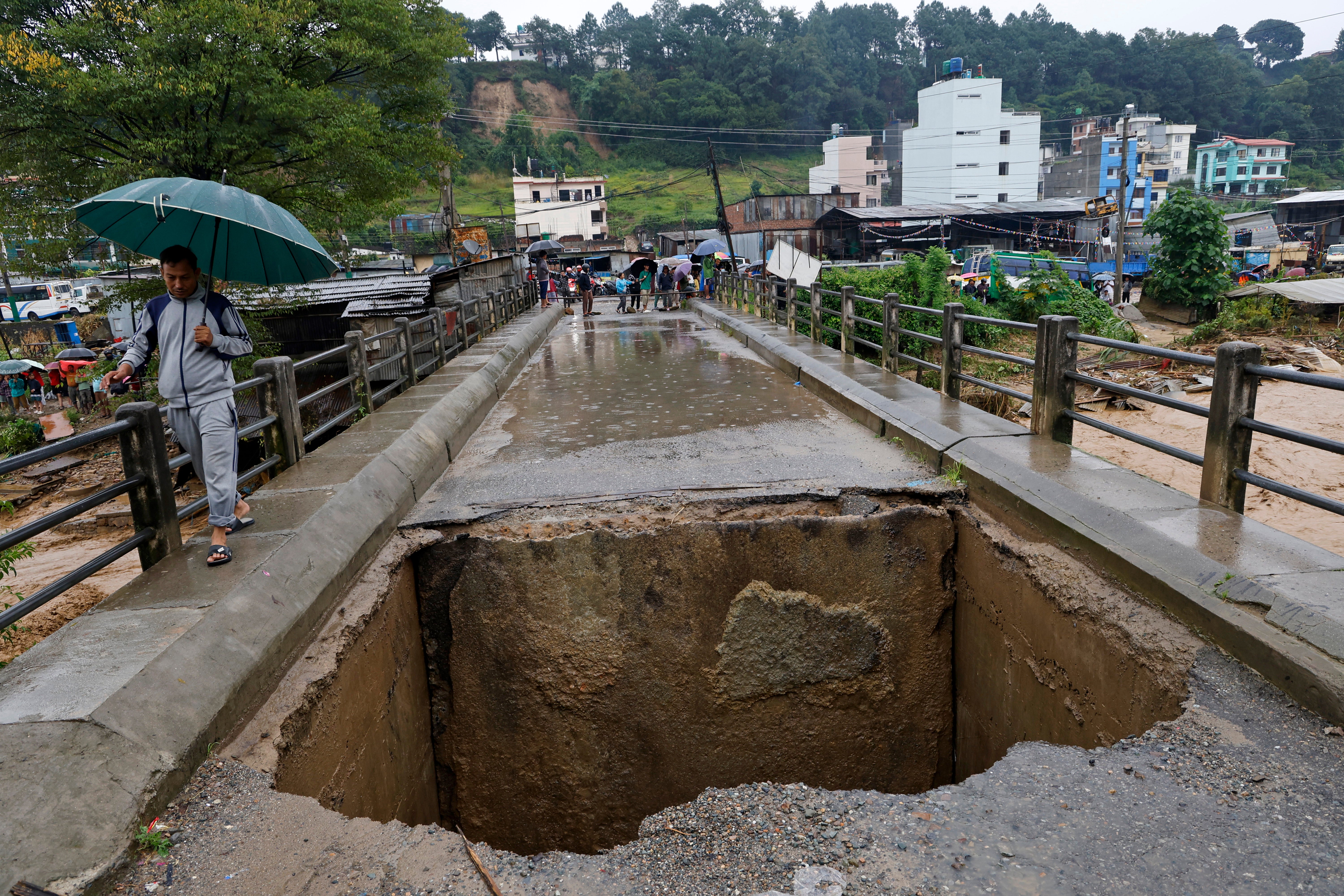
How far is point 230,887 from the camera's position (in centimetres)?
249

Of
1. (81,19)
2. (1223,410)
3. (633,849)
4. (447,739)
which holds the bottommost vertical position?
(447,739)

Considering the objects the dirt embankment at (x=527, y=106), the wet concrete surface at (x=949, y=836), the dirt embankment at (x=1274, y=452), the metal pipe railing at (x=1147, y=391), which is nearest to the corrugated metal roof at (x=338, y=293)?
the metal pipe railing at (x=1147, y=391)

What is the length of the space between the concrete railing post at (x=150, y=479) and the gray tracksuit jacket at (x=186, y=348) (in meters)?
0.16

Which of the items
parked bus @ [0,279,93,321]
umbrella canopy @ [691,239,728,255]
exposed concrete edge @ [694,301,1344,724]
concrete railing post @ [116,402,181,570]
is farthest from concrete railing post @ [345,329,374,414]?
parked bus @ [0,279,93,321]

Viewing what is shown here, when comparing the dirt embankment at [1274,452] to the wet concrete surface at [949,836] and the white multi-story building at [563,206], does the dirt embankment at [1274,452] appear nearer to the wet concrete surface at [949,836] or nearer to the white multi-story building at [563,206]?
the wet concrete surface at [949,836]

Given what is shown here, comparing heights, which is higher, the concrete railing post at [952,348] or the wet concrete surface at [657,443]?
the concrete railing post at [952,348]

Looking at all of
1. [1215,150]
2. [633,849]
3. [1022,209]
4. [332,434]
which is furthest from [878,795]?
Result: [1215,150]

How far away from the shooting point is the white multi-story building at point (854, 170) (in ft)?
262

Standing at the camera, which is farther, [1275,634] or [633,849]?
[1275,634]

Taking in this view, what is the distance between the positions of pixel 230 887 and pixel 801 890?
1.74 m

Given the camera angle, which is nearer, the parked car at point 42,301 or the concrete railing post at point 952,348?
the concrete railing post at point 952,348

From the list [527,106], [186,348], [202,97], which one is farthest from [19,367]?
[527,106]

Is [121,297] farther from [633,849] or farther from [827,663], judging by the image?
[633,849]

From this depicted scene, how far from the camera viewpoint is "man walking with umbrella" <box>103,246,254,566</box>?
13.6ft
